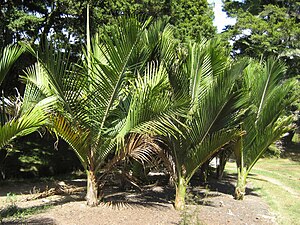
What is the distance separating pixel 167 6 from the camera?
45.9 feet

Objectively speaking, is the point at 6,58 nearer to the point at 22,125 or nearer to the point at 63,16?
the point at 22,125

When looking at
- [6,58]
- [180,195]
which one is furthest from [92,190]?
[6,58]

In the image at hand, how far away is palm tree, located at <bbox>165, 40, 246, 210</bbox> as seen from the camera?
6.00 metres

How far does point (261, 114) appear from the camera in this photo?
758 centimetres

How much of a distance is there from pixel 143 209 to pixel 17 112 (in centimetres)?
272

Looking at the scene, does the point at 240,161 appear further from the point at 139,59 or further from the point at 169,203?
the point at 139,59

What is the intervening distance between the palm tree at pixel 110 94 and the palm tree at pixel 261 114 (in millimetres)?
2234

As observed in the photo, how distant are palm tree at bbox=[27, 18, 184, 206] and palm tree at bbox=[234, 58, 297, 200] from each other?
223cm

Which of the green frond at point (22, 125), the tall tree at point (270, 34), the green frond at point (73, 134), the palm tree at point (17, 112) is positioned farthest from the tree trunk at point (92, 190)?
the tall tree at point (270, 34)

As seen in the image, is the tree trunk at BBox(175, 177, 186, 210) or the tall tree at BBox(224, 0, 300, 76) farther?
the tall tree at BBox(224, 0, 300, 76)

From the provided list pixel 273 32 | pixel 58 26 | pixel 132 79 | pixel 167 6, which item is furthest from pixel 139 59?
pixel 273 32

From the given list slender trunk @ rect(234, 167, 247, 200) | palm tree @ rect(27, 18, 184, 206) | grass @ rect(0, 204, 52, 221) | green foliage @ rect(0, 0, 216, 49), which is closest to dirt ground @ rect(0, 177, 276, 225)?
grass @ rect(0, 204, 52, 221)

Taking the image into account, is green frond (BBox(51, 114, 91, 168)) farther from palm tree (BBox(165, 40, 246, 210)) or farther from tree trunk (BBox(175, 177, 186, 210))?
tree trunk (BBox(175, 177, 186, 210))

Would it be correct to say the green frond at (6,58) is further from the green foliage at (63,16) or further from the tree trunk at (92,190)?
the green foliage at (63,16)
